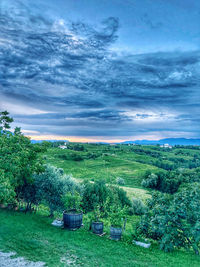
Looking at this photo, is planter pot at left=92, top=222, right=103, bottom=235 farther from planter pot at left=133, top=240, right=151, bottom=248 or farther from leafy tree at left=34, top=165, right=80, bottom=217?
leafy tree at left=34, top=165, right=80, bottom=217

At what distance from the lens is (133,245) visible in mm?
14039

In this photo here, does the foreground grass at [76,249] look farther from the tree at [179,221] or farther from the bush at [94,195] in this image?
the bush at [94,195]

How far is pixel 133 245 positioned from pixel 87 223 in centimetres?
440

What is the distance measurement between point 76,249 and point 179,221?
22.7 feet

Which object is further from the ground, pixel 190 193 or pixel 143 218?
pixel 190 193

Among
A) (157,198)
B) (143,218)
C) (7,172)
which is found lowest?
(143,218)

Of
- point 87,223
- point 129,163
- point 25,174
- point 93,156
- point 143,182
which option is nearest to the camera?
point 87,223

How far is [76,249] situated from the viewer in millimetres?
12703

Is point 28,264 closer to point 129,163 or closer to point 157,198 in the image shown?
point 157,198

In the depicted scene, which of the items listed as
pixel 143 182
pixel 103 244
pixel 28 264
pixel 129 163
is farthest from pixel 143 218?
pixel 129 163

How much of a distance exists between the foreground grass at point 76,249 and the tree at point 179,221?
68cm

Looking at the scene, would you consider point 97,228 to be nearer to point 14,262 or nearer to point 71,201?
point 71,201

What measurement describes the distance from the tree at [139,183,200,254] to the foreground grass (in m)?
0.68

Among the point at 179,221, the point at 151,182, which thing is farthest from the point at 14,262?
the point at 151,182
